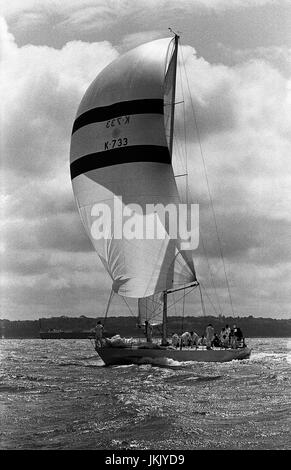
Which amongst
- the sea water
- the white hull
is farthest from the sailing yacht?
the sea water

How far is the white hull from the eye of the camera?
23578mm

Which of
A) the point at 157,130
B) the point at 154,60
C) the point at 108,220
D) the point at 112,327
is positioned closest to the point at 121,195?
the point at 108,220

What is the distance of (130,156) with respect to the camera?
24.2 meters

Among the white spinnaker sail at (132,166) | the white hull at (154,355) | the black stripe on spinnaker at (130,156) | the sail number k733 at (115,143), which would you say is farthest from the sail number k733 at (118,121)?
the white hull at (154,355)

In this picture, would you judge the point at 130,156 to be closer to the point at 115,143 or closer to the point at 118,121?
the point at 115,143

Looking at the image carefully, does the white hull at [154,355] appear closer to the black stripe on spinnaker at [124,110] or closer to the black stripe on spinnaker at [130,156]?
the black stripe on spinnaker at [130,156]

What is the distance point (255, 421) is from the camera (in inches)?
469

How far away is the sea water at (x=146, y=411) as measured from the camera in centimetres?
1020

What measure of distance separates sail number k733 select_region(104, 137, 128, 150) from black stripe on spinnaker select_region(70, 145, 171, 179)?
0.52ft

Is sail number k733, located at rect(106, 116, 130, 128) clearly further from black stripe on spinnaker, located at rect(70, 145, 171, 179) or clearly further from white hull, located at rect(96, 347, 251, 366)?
white hull, located at rect(96, 347, 251, 366)

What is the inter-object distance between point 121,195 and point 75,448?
15.1m

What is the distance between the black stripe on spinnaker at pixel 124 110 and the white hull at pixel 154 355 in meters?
8.90

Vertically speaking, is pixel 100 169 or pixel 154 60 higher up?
pixel 154 60
